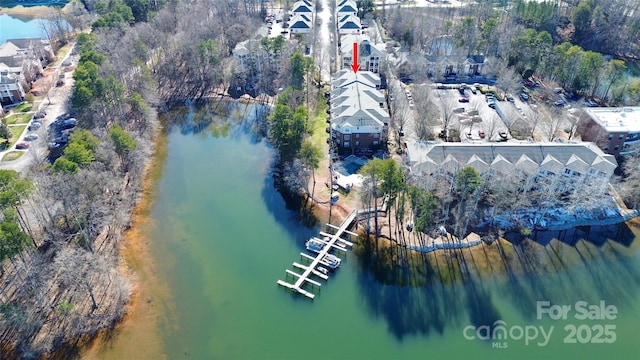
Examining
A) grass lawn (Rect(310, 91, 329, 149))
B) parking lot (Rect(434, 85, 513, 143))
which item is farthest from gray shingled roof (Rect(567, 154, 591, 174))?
grass lawn (Rect(310, 91, 329, 149))

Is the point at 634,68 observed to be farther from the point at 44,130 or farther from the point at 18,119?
the point at 18,119

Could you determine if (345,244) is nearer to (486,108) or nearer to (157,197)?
(157,197)

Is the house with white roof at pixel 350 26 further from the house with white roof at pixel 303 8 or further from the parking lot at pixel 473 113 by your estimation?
the parking lot at pixel 473 113

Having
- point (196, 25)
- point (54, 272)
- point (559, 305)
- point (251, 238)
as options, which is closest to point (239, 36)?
point (196, 25)

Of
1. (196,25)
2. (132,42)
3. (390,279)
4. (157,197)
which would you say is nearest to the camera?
(390,279)

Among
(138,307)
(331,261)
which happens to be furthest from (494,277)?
(138,307)

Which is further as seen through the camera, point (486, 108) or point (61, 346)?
point (486, 108)

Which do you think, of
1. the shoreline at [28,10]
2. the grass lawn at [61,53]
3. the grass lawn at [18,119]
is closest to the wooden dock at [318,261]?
the grass lawn at [18,119]
